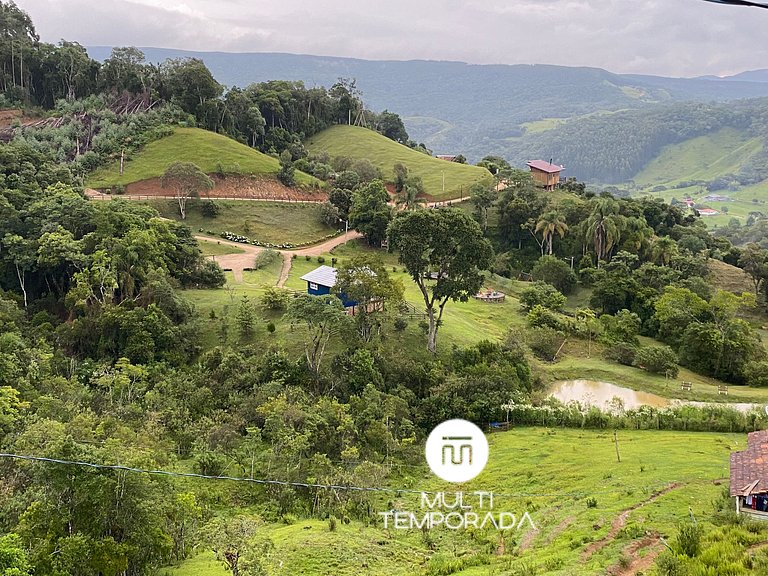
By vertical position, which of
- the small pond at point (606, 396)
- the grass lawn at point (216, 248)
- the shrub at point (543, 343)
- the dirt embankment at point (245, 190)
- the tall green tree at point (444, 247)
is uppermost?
the tall green tree at point (444, 247)

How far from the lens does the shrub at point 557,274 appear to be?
4912 cm

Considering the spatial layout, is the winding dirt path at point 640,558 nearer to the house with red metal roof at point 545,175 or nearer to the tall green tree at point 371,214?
the tall green tree at point 371,214

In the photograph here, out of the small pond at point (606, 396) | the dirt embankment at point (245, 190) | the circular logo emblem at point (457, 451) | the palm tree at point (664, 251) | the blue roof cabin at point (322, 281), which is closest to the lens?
the circular logo emblem at point (457, 451)

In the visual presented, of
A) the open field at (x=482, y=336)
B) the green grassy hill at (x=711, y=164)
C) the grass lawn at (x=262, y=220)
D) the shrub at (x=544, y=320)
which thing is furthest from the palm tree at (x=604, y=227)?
the green grassy hill at (x=711, y=164)

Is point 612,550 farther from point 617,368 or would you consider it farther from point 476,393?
point 617,368

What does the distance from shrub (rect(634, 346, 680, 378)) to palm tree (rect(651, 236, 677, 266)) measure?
2062cm

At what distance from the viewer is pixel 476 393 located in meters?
26.5

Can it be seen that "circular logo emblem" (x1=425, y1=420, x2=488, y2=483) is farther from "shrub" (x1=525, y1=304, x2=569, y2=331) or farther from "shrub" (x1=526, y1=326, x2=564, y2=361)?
"shrub" (x1=525, y1=304, x2=569, y2=331)

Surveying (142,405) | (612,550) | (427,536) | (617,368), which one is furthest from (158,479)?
(617,368)

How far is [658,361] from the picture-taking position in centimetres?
3203

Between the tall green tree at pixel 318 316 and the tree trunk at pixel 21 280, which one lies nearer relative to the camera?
the tall green tree at pixel 318 316

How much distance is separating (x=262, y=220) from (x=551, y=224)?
2419 cm

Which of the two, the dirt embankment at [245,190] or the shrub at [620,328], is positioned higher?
the dirt embankment at [245,190]

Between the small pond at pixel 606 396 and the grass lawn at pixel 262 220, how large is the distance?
28.0 meters
